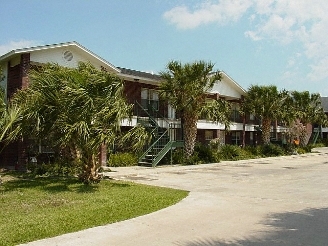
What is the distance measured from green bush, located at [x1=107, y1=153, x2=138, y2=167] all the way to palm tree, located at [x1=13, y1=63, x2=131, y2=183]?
8.15 meters

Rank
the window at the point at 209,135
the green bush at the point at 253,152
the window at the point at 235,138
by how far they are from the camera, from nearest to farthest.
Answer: the green bush at the point at 253,152
the window at the point at 209,135
the window at the point at 235,138

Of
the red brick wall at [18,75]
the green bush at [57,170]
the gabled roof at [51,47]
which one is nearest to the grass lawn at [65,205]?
the green bush at [57,170]

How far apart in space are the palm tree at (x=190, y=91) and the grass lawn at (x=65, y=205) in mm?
11209

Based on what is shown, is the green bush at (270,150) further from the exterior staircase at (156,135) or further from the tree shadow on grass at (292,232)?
the tree shadow on grass at (292,232)

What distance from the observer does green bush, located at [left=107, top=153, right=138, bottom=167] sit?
21.7 meters

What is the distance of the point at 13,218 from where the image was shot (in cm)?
805

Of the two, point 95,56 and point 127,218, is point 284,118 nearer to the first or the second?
point 95,56

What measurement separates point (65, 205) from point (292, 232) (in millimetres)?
5416

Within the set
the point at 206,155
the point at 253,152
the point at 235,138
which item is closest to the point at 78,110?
the point at 206,155

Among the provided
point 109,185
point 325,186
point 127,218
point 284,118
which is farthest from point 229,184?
point 284,118

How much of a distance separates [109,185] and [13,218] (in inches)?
205

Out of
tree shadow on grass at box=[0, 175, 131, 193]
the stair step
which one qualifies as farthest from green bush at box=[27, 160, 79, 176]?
the stair step

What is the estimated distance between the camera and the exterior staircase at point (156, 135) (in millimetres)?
22641

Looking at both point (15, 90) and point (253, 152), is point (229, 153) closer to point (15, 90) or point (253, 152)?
point (253, 152)
